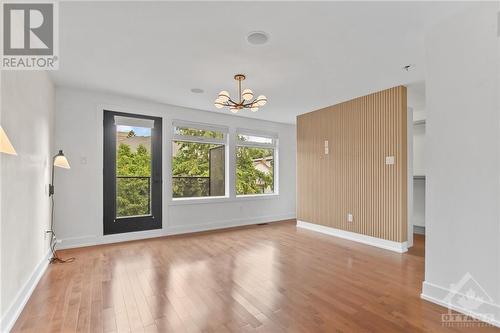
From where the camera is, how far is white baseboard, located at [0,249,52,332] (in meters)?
1.93

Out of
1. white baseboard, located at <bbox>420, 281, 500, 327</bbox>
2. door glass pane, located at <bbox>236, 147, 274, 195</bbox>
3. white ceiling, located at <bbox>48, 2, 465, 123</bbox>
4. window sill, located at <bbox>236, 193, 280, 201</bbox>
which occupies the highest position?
white ceiling, located at <bbox>48, 2, 465, 123</bbox>

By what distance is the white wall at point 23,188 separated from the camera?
78.7 inches

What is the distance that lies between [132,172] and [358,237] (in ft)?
14.4

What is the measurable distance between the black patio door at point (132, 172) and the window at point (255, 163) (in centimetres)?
196

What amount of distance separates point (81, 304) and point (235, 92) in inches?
138

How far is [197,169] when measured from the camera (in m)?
5.54

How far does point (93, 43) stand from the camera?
8.82 feet

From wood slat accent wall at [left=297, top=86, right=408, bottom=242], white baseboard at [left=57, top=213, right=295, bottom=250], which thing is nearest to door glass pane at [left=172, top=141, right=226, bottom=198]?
white baseboard at [left=57, top=213, right=295, bottom=250]

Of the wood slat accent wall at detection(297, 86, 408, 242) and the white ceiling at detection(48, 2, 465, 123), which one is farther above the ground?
the white ceiling at detection(48, 2, 465, 123)

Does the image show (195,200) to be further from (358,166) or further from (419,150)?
(419,150)

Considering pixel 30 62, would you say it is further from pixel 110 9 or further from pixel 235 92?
pixel 235 92

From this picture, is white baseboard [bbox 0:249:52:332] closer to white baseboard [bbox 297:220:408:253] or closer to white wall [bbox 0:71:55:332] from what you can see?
white wall [bbox 0:71:55:332]

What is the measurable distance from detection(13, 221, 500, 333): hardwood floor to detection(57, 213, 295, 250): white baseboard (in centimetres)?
27

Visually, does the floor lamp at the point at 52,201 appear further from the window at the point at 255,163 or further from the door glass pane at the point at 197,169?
the window at the point at 255,163
